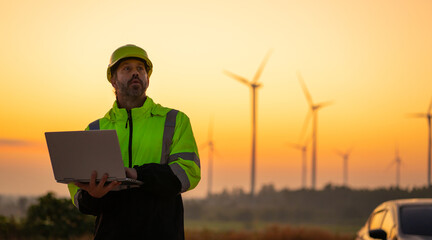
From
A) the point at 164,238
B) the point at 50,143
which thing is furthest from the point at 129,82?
the point at 164,238

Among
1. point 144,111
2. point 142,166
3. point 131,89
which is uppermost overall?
point 131,89

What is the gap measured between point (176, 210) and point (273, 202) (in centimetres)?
Result: 6983

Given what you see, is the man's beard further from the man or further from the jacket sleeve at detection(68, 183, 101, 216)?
the jacket sleeve at detection(68, 183, 101, 216)

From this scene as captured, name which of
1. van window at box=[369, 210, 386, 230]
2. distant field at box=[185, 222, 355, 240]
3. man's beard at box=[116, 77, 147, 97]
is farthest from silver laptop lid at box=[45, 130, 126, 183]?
distant field at box=[185, 222, 355, 240]

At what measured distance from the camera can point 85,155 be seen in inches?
171

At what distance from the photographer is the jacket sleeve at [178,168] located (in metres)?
4.41

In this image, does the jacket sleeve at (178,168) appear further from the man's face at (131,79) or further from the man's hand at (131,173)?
the man's face at (131,79)

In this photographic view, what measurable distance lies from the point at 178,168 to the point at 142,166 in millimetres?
207

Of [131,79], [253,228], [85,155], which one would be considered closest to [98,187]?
[85,155]

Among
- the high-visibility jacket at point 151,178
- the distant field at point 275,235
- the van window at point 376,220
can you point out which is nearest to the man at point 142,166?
the high-visibility jacket at point 151,178

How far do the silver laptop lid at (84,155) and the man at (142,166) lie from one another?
0.07 m

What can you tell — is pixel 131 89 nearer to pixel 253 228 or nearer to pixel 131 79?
pixel 131 79

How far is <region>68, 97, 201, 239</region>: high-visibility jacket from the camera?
4477 mm

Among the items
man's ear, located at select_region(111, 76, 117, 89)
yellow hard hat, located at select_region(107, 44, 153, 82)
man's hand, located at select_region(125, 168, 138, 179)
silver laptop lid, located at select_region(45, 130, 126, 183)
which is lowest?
man's hand, located at select_region(125, 168, 138, 179)
